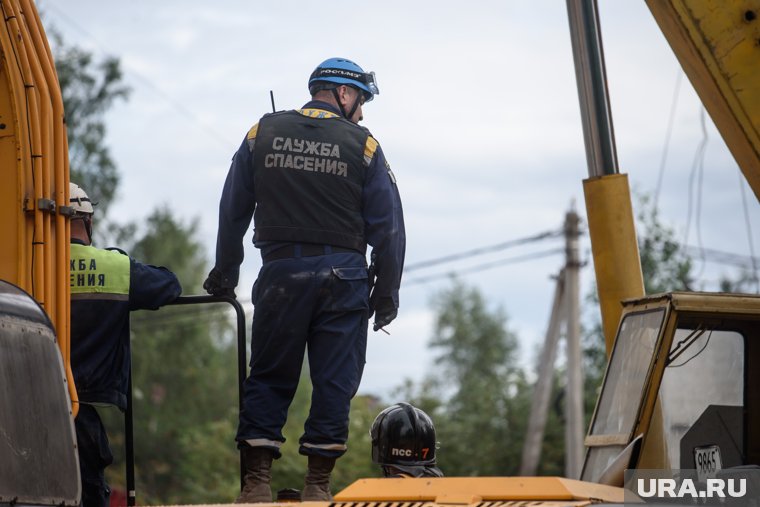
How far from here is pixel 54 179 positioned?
5.25m

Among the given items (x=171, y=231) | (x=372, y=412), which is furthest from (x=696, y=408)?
(x=171, y=231)

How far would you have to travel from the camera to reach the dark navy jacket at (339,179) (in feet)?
18.3

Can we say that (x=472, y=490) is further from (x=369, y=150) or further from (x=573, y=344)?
(x=573, y=344)

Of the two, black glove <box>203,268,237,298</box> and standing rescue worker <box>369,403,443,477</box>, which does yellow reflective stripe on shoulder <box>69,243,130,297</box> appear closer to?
black glove <box>203,268,237,298</box>

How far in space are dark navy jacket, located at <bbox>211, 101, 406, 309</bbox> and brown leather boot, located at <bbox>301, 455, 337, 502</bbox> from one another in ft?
2.55

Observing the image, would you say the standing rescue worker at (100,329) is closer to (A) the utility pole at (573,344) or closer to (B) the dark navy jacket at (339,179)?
(B) the dark navy jacket at (339,179)

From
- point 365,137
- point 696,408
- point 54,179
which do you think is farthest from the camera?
point 696,408

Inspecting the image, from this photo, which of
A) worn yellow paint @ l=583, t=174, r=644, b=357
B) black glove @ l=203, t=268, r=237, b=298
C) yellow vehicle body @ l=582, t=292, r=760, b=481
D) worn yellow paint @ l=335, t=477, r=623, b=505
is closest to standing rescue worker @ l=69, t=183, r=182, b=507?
black glove @ l=203, t=268, r=237, b=298

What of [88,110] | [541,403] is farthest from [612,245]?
[88,110]

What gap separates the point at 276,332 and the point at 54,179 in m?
1.12

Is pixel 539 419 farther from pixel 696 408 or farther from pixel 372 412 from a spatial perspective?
pixel 696 408

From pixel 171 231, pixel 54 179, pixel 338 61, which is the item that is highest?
pixel 171 231

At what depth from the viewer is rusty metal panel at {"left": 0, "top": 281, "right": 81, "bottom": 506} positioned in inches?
156

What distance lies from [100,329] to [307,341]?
918 mm
